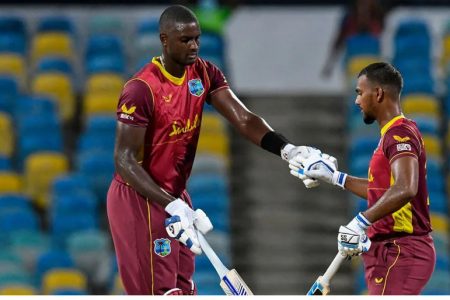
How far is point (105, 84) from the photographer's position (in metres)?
12.0

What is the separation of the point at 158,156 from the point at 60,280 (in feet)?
11.8

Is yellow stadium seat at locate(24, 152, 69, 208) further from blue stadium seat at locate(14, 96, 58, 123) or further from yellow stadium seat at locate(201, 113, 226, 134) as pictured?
yellow stadium seat at locate(201, 113, 226, 134)

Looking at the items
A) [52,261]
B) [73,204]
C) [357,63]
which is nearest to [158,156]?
[52,261]

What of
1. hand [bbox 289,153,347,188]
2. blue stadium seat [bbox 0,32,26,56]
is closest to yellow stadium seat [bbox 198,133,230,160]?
blue stadium seat [bbox 0,32,26,56]

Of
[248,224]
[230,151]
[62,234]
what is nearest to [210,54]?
[230,151]

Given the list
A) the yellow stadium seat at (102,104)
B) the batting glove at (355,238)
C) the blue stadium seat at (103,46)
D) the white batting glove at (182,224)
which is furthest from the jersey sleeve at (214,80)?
the blue stadium seat at (103,46)

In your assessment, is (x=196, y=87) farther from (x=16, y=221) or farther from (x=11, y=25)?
(x=11, y=25)

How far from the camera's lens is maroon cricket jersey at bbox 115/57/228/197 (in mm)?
6098

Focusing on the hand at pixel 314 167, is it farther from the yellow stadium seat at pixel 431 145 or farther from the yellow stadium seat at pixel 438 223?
the yellow stadium seat at pixel 431 145

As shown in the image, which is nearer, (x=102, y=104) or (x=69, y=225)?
(x=69, y=225)

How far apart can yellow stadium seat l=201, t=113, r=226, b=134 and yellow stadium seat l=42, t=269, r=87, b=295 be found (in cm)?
210

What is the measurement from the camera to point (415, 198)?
19.9 feet

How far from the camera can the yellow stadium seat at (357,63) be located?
39.9 ft

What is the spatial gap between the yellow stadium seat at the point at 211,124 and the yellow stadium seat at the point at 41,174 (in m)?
1.25
